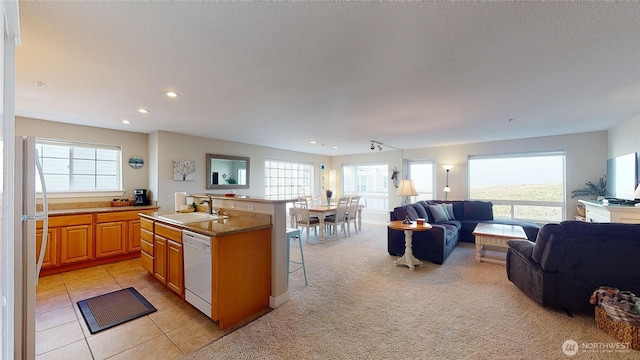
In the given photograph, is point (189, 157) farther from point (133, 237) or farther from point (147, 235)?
point (147, 235)

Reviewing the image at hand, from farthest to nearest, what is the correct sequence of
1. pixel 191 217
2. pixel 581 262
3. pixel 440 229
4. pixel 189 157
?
pixel 189 157 < pixel 440 229 < pixel 191 217 < pixel 581 262

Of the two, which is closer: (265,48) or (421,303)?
(265,48)

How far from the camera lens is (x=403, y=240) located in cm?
415

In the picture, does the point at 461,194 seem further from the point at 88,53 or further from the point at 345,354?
the point at 88,53

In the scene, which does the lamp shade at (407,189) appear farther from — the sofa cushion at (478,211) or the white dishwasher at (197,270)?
the white dishwasher at (197,270)

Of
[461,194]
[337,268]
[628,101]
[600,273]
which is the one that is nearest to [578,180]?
[461,194]

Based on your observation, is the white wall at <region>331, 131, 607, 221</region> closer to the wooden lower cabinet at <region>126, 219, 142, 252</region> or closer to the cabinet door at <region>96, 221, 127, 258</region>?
the wooden lower cabinet at <region>126, 219, 142, 252</region>

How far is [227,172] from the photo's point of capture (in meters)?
5.70

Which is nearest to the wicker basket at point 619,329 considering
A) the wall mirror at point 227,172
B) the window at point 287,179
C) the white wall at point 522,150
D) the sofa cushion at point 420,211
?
the sofa cushion at point 420,211

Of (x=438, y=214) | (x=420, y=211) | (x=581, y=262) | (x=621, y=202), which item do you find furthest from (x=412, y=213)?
(x=621, y=202)

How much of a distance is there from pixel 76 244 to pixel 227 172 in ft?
9.04

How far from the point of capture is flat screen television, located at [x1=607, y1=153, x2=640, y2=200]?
3574 mm

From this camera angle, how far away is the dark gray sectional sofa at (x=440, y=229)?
3.90 m

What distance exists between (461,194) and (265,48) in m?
6.21
